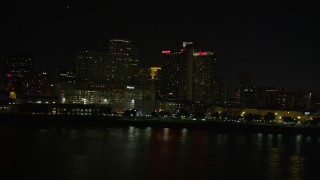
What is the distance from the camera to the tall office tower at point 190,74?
320 feet

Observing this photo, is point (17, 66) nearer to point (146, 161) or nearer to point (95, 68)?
point (95, 68)

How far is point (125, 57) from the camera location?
93625 millimetres

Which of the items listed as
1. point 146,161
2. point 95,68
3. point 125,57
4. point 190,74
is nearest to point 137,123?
point 95,68

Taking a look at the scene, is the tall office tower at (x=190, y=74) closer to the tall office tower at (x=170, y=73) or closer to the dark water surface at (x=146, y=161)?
the tall office tower at (x=170, y=73)

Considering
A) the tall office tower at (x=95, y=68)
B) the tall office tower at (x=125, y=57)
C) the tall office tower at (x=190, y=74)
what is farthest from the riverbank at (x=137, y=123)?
the tall office tower at (x=190, y=74)

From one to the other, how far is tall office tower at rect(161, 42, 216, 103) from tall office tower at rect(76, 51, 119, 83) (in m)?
14.9

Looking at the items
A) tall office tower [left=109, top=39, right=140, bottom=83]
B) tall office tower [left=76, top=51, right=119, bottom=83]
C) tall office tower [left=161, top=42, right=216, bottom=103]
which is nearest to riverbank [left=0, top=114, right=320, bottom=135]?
tall office tower [left=76, top=51, right=119, bottom=83]

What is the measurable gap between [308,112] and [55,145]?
Result: 47.5 meters

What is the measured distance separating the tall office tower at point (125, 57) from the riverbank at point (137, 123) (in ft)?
97.9

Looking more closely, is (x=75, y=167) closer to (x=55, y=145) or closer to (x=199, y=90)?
(x=55, y=145)

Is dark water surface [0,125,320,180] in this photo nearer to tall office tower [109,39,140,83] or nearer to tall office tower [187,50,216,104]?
tall office tower [109,39,140,83]

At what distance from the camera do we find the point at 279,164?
2139 centimetres

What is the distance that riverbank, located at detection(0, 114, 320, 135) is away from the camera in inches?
2000

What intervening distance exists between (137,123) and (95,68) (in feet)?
106
